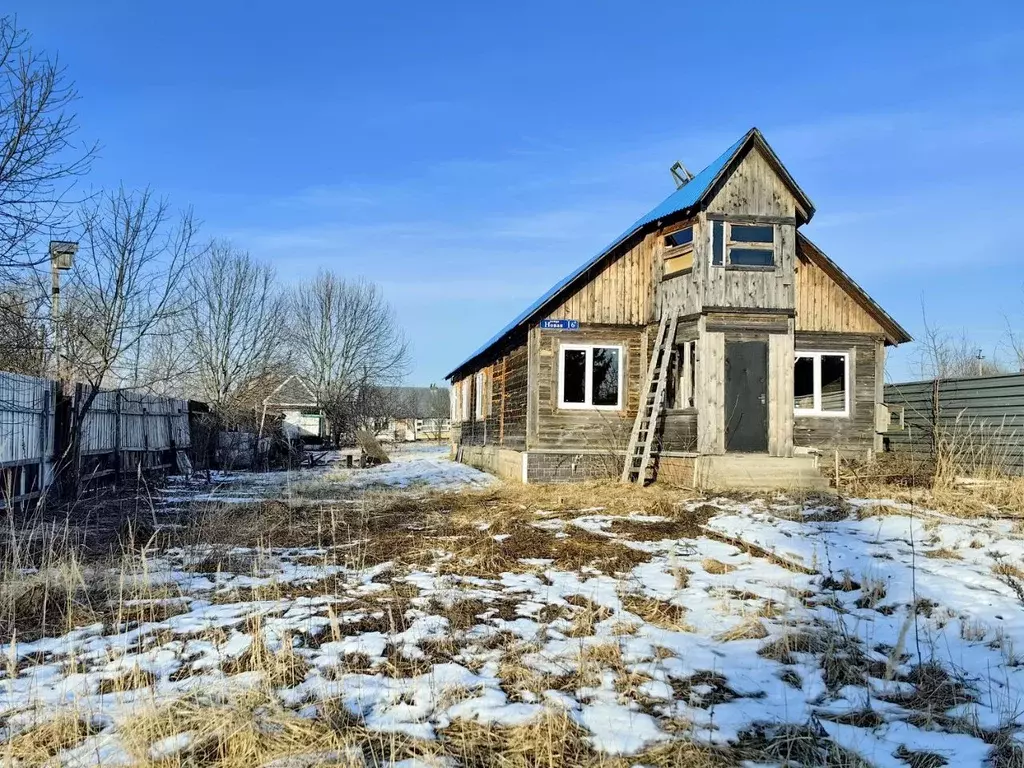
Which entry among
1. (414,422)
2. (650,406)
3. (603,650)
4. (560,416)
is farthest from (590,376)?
(414,422)

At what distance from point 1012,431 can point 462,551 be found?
38.9 ft

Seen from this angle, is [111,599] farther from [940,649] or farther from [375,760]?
[940,649]

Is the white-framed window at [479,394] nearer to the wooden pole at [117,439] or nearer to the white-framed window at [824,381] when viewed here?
the white-framed window at [824,381]

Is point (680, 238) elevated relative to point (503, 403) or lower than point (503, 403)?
elevated

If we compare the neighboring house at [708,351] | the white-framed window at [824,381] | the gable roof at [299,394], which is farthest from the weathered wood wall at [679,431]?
the gable roof at [299,394]

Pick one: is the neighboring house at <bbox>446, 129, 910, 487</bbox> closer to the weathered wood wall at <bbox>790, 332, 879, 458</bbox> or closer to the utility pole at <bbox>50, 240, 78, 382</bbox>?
the weathered wood wall at <bbox>790, 332, 879, 458</bbox>

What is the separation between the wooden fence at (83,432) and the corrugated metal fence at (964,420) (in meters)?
14.1

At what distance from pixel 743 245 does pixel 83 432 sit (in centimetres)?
1280

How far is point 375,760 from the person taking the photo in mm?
3010

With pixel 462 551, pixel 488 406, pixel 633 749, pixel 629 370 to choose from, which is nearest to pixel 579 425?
pixel 629 370

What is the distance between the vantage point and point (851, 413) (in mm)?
16250

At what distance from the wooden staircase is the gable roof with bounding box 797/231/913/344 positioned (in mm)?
3967

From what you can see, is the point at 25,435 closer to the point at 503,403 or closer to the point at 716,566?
the point at 716,566

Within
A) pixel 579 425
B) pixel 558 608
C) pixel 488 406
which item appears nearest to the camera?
pixel 558 608
